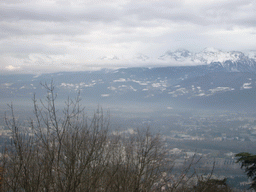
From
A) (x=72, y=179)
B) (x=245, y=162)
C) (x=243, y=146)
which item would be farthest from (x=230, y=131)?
(x=72, y=179)

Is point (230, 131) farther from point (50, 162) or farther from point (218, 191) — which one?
point (50, 162)

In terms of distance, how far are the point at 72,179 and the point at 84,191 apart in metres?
0.90

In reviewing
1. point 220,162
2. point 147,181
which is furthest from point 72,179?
point 220,162

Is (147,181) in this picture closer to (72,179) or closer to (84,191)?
(84,191)

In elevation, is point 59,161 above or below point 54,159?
below

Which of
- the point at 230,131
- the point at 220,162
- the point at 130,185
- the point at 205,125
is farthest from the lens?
the point at 205,125

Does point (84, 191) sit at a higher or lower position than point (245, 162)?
higher

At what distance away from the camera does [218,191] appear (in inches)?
562

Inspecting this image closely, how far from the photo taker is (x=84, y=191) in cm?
729

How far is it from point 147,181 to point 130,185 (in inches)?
35.9

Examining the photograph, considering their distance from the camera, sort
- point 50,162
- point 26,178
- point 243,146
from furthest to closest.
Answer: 1. point 243,146
2. point 50,162
3. point 26,178

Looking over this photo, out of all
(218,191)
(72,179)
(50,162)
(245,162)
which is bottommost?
(218,191)

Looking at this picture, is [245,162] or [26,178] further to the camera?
[245,162]

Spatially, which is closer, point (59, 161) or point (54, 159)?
point (54, 159)
